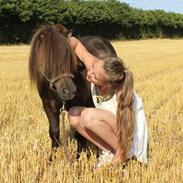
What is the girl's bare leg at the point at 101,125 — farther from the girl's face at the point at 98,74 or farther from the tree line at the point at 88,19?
the tree line at the point at 88,19

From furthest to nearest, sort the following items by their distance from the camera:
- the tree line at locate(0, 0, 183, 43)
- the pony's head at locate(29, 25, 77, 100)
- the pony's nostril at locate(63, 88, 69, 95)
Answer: the tree line at locate(0, 0, 183, 43), the pony's head at locate(29, 25, 77, 100), the pony's nostril at locate(63, 88, 69, 95)

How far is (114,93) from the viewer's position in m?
5.58

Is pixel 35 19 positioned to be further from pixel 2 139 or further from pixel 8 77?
pixel 2 139

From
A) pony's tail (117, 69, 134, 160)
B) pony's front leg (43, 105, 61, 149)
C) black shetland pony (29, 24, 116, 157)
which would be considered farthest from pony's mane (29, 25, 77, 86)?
pony's tail (117, 69, 134, 160)

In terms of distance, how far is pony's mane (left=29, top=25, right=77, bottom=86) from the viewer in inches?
211

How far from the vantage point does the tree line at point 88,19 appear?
4050 centimetres

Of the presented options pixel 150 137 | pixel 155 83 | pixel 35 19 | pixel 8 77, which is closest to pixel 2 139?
pixel 150 137

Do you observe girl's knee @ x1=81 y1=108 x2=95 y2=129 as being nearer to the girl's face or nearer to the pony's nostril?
the girl's face

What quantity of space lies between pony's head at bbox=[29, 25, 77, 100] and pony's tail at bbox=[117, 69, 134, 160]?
563 mm

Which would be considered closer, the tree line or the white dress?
the white dress

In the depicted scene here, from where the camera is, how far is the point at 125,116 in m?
5.27

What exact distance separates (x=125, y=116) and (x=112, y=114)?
267 mm

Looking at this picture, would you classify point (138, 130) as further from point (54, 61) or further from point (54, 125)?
point (54, 61)

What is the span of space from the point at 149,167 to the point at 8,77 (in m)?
10.5
